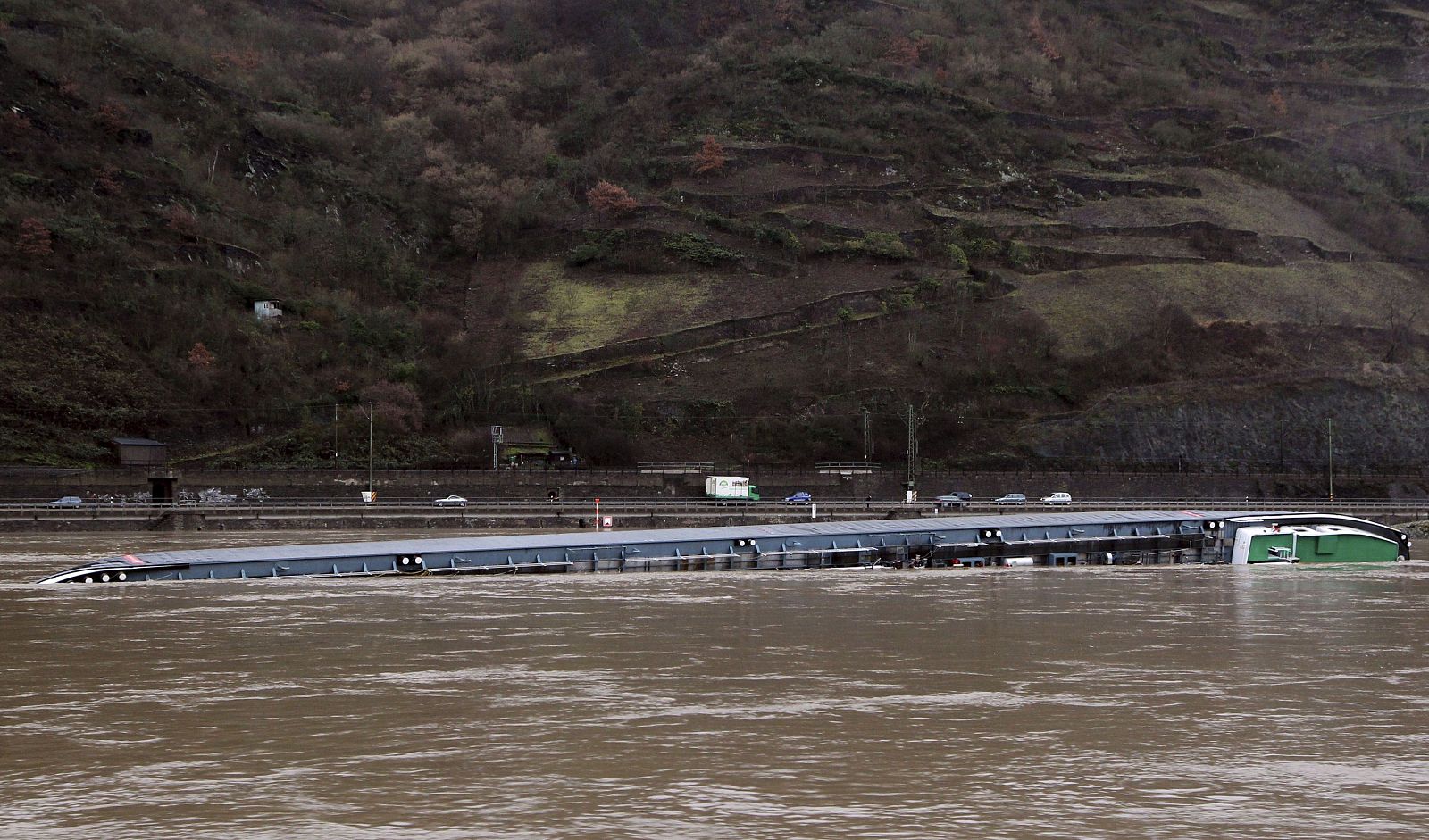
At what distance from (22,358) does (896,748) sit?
2627 inches

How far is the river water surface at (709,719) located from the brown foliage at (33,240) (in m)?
52.8

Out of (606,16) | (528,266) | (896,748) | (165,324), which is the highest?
(606,16)

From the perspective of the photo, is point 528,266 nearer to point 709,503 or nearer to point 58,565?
point 709,503

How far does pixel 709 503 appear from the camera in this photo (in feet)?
207

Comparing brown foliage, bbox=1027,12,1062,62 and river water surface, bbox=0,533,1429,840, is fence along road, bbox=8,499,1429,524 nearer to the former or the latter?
river water surface, bbox=0,533,1429,840

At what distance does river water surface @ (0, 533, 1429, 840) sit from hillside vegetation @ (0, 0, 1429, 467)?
49635mm

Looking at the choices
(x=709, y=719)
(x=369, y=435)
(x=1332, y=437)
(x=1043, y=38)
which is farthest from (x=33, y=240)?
(x=1043, y=38)

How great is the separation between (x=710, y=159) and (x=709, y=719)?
98.1m

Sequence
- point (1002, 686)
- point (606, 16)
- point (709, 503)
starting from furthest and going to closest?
1. point (606, 16)
2. point (709, 503)
3. point (1002, 686)

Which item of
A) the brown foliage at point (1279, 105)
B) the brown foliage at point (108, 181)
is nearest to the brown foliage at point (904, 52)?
the brown foliage at point (1279, 105)

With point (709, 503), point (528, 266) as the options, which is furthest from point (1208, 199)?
point (709, 503)

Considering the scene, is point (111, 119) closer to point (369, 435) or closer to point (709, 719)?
point (369, 435)

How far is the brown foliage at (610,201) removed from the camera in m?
106

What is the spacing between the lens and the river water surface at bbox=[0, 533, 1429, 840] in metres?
12.7
